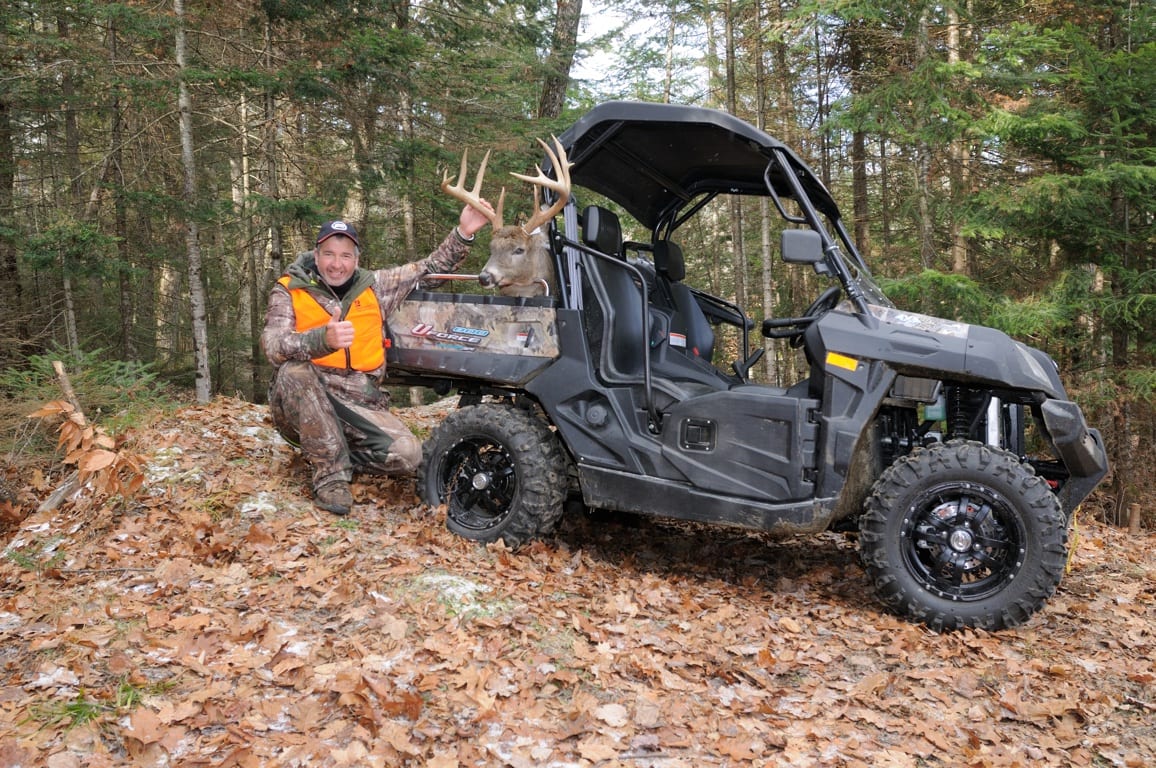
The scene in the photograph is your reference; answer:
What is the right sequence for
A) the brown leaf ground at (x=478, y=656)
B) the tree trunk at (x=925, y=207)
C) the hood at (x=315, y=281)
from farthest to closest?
1. the tree trunk at (x=925, y=207)
2. the hood at (x=315, y=281)
3. the brown leaf ground at (x=478, y=656)

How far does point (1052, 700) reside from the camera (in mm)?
3357

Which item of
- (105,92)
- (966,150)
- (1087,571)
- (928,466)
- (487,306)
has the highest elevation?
(105,92)

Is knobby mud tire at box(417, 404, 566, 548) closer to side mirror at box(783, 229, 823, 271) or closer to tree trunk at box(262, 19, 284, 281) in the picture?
side mirror at box(783, 229, 823, 271)

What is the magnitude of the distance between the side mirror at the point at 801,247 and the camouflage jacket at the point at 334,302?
251 cm

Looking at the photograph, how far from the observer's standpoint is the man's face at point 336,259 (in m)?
5.40

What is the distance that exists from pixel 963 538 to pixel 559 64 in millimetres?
9143

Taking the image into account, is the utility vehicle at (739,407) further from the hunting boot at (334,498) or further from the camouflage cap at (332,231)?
the camouflage cap at (332,231)

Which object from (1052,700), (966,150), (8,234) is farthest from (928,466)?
(8,234)

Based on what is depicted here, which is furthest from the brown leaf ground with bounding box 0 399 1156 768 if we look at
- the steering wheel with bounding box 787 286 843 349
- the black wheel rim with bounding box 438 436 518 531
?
the steering wheel with bounding box 787 286 843 349

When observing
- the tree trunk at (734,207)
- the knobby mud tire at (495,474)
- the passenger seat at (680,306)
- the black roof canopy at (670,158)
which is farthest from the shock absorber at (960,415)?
the tree trunk at (734,207)

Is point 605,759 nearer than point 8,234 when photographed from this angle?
Yes

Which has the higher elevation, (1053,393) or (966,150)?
(966,150)

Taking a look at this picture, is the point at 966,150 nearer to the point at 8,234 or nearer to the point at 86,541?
the point at 86,541

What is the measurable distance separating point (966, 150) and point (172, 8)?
10363mm
